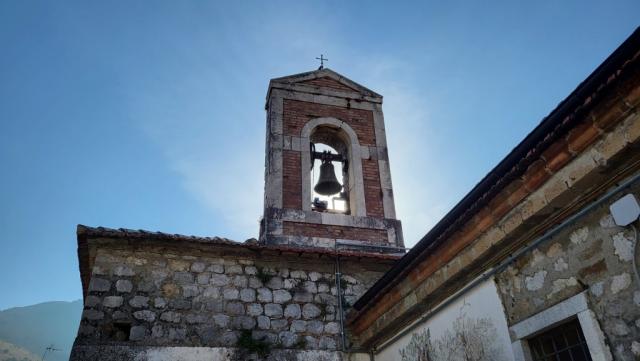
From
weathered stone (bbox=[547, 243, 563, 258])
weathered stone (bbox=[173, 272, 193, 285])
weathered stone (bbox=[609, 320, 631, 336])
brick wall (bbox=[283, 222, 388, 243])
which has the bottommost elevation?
weathered stone (bbox=[609, 320, 631, 336])

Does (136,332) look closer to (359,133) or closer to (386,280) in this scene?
(386,280)

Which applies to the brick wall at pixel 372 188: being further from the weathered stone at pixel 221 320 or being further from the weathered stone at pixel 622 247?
the weathered stone at pixel 622 247

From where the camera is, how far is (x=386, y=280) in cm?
559

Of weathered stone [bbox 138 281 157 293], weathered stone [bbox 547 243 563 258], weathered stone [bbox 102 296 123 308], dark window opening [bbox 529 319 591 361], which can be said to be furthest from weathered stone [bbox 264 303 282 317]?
weathered stone [bbox 547 243 563 258]

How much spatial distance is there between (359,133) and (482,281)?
508cm

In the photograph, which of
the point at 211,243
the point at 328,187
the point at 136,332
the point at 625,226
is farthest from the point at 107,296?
the point at 625,226

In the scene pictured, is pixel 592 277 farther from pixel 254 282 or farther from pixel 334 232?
pixel 334 232

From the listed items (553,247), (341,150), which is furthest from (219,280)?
(553,247)

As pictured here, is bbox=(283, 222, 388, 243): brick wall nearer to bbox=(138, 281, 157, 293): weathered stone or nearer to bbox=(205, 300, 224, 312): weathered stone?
bbox=(205, 300, 224, 312): weathered stone

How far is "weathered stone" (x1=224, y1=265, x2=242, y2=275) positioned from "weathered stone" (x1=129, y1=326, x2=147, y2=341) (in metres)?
1.22

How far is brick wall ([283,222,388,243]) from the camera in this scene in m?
7.70

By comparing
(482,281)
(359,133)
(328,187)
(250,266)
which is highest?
(359,133)

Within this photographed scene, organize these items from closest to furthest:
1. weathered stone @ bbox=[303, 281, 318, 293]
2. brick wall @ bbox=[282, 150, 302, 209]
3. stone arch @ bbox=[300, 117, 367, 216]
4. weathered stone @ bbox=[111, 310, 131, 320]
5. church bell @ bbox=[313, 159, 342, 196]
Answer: weathered stone @ bbox=[111, 310, 131, 320] < weathered stone @ bbox=[303, 281, 318, 293] < brick wall @ bbox=[282, 150, 302, 209] < stone arch @ bbox=[300, 117, 367, 216] < church bell @ bbox=[313, 159, 342, 196]

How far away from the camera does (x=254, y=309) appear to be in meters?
6.34
